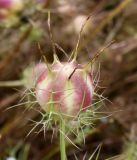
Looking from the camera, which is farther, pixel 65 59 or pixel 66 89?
pixel 65 59

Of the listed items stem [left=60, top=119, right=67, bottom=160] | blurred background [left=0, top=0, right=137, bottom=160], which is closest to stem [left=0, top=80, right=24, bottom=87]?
blurred background [left=0, top=0, right=137, bottom=160]

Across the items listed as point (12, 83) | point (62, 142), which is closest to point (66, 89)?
point (62, 142)

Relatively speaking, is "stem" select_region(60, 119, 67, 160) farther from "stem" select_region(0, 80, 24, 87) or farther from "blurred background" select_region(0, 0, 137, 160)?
"stem" select_region(0, 80, 24, 87)

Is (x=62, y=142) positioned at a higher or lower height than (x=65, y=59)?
lower

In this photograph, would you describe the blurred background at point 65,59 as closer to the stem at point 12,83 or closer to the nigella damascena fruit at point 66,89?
the stem at point 12,83

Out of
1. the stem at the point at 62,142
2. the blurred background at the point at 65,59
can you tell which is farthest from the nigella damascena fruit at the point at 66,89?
the blurred background at the point at 65,59

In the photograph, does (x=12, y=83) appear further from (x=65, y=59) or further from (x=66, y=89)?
(x=66, y=89)
